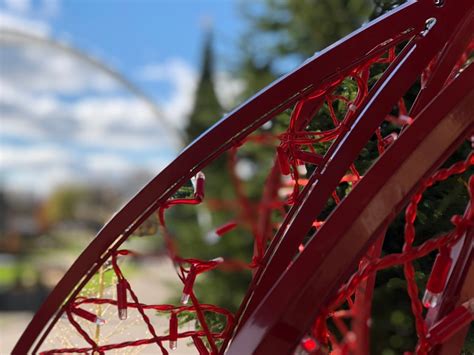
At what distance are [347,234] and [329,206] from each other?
91 cm

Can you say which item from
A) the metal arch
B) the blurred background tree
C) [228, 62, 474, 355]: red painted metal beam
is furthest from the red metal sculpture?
the metal arch

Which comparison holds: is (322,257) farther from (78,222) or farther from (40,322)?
(78,222)

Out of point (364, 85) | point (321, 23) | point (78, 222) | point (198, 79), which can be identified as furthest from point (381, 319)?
point (78, 222)

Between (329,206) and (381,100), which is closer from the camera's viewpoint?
(381,100)

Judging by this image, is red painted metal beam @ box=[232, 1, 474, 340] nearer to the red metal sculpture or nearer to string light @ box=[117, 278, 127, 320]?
the red metal sculpture

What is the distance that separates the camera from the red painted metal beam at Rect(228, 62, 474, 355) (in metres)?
0.95

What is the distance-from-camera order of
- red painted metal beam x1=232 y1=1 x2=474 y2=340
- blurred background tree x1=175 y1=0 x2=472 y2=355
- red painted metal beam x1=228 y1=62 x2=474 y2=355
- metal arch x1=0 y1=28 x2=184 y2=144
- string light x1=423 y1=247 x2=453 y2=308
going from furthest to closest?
1. metal arch x1=0 y1=28 x2=184 y2=144
2. blurred background tree x1=175 y1=0 x2=472 y2=355
3. red painted metal beam x1=232 y1=1 x2=474 y2=340
4. string light x1=423 y1=247 x2=453 y2=308
5. red painted metal beam x1=228 y1=62 x2=474 y2=355

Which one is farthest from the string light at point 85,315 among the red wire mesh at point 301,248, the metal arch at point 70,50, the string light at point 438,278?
the metal arch at point 70,50

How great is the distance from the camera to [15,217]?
49.9 metres

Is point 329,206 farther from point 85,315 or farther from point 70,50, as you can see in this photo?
point 70,50

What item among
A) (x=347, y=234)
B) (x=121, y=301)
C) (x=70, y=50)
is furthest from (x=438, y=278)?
(x=70, y=50)

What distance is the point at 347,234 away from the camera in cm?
97

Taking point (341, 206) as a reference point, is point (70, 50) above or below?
above

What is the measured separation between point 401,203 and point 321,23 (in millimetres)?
4443
